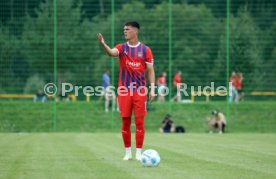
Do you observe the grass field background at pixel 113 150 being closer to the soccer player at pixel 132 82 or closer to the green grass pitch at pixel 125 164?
the green grass pitch at pixel 125 164

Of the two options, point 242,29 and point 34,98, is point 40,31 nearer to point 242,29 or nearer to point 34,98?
point 34,98

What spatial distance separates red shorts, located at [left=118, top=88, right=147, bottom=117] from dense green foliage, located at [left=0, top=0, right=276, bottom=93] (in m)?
16.8

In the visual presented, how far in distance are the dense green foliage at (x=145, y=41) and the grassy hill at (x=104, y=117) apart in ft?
3.37

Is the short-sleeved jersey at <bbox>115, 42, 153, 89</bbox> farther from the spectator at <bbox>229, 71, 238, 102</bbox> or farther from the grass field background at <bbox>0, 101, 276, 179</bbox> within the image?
the spectator at <bbox>229, 71, 238, 102</bbox>

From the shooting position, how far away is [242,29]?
99.8 feet

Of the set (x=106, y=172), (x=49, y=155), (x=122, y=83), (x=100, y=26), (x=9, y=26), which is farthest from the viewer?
(x=100, y=26)

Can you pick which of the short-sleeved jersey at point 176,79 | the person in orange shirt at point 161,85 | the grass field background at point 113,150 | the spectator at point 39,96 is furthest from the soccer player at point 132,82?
the spectator at point 39,96

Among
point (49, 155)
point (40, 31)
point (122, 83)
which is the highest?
point (40, 31)

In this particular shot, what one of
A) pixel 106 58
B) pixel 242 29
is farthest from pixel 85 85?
pixel 242 29

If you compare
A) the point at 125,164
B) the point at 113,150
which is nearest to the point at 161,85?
the point at 113,150

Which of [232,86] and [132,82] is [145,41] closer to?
[232,86]

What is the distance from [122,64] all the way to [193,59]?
17793 millimetres

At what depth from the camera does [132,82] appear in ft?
43.2

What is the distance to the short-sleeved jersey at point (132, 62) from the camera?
13.2 meters
